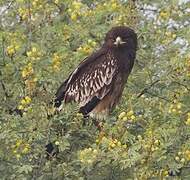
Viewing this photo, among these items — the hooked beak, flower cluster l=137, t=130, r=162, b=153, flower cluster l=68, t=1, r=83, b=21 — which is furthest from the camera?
flower cluster l=68, t=1, r=83, b=21

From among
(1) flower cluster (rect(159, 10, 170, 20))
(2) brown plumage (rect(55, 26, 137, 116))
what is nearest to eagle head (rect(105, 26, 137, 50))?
(2) brown plumage (rect(55, 26, 137, 116))

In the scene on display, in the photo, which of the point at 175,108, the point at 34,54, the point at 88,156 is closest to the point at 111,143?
the point at 88,156

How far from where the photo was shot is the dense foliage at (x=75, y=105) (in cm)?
724

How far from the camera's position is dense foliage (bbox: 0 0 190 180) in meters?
7.24

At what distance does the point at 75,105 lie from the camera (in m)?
7.57

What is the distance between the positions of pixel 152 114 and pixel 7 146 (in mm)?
1816


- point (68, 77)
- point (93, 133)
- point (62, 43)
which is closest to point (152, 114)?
point (93, 133)

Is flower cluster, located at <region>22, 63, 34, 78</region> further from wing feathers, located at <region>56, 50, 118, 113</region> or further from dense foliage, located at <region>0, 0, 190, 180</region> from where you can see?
wing feathers, located at <region>56, 50, 118, 113</region>

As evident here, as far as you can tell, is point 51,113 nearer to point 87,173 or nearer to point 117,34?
point 87,173

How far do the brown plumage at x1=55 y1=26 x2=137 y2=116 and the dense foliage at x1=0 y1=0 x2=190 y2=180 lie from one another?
0.17 metres

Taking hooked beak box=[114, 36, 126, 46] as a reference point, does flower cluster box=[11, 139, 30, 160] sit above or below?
below

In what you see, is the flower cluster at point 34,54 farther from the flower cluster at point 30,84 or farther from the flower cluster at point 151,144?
the flower cluster at point 151,144

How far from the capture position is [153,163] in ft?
23.4

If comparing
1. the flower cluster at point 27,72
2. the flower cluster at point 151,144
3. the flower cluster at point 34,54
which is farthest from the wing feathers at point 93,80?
the flower cluster at point 151,144
